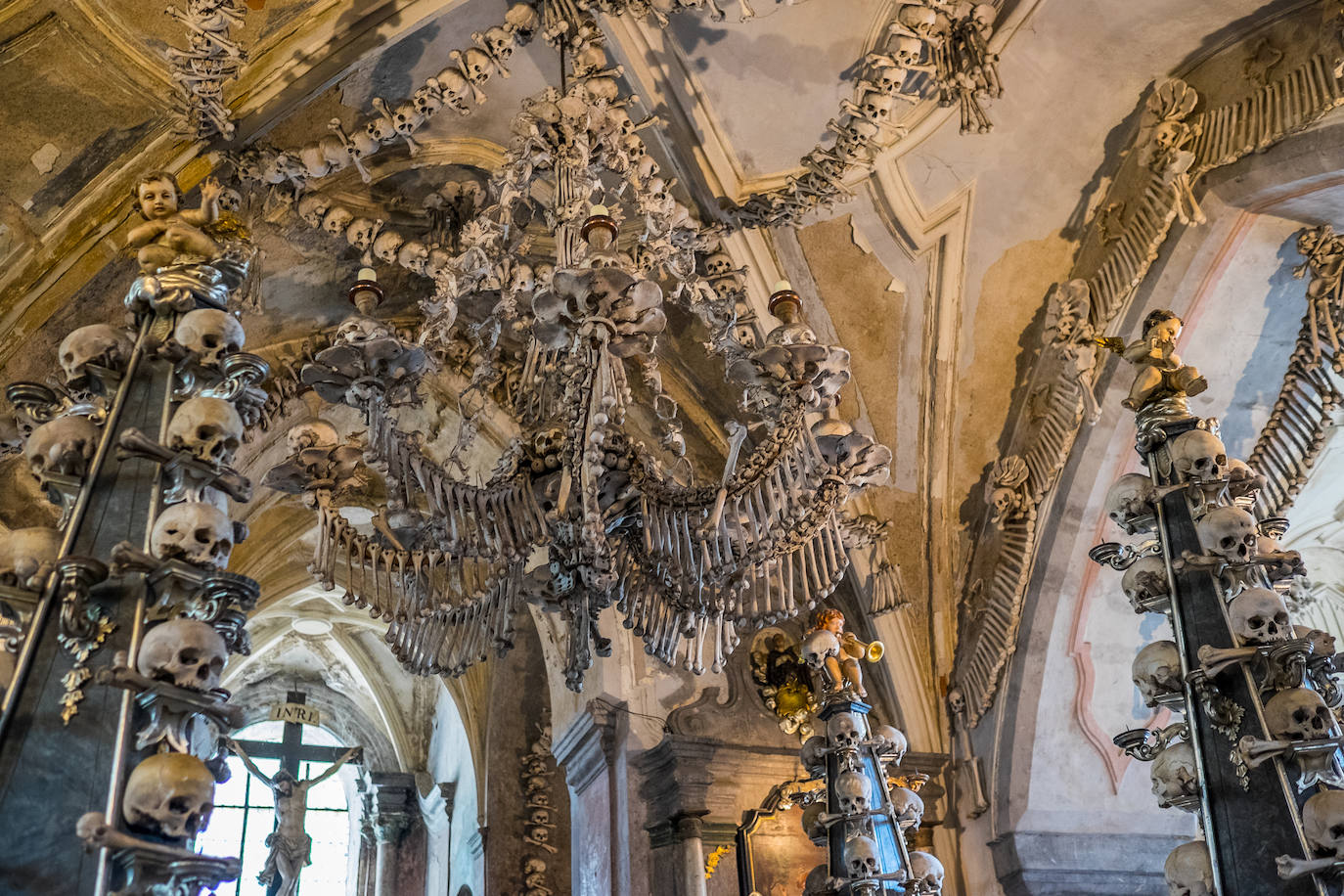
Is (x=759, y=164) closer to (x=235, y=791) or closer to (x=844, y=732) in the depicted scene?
(x=844, y=732)

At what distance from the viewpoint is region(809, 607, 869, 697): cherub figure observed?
3.97 metres

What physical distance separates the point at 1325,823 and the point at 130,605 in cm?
211

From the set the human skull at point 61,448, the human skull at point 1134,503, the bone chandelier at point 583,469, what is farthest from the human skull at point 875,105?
the human skull at point 61,448

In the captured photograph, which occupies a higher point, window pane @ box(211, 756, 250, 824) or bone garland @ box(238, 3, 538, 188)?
bone garland @ box(238, 3, 538, 188)

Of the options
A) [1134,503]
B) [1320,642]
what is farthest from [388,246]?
[1320,642]

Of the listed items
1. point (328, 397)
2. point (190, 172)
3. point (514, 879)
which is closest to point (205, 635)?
point (328, 397)

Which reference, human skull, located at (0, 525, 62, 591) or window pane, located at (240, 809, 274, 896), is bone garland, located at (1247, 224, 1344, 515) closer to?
human skull, located at (0, 525, 62, 591)

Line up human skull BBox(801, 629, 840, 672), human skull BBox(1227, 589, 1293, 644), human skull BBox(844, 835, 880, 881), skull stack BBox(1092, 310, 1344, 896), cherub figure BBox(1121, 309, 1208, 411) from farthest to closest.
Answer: human skull BBox(801, 629, 840, 672) → human skull BBox(844, 835, 880, 881) → cherub figure BBox(1121, 309, 1208, 411) → human skull BBox(1227, 589, 1293, 644) → skull stack BBox(1092, 310, 1344, 896)

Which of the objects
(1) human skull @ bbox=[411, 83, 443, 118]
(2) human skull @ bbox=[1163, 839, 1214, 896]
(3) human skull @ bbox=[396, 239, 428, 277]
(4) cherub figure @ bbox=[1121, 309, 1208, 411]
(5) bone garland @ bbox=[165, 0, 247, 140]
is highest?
(1) human skull @ bbox=[411, 83, 443, 118]

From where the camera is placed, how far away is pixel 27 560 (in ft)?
6.06

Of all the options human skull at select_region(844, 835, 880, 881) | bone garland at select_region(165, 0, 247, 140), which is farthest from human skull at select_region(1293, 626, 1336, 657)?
bone garland at select_region(165, 0, 247, 140)

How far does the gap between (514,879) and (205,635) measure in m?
5.82

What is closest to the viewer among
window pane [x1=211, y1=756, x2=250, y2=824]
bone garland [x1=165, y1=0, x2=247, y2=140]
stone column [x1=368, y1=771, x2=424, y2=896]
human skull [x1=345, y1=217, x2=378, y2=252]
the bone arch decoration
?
bone garland [x1=165, y1=0, x2=247, y2=140]

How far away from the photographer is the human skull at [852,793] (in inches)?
140
